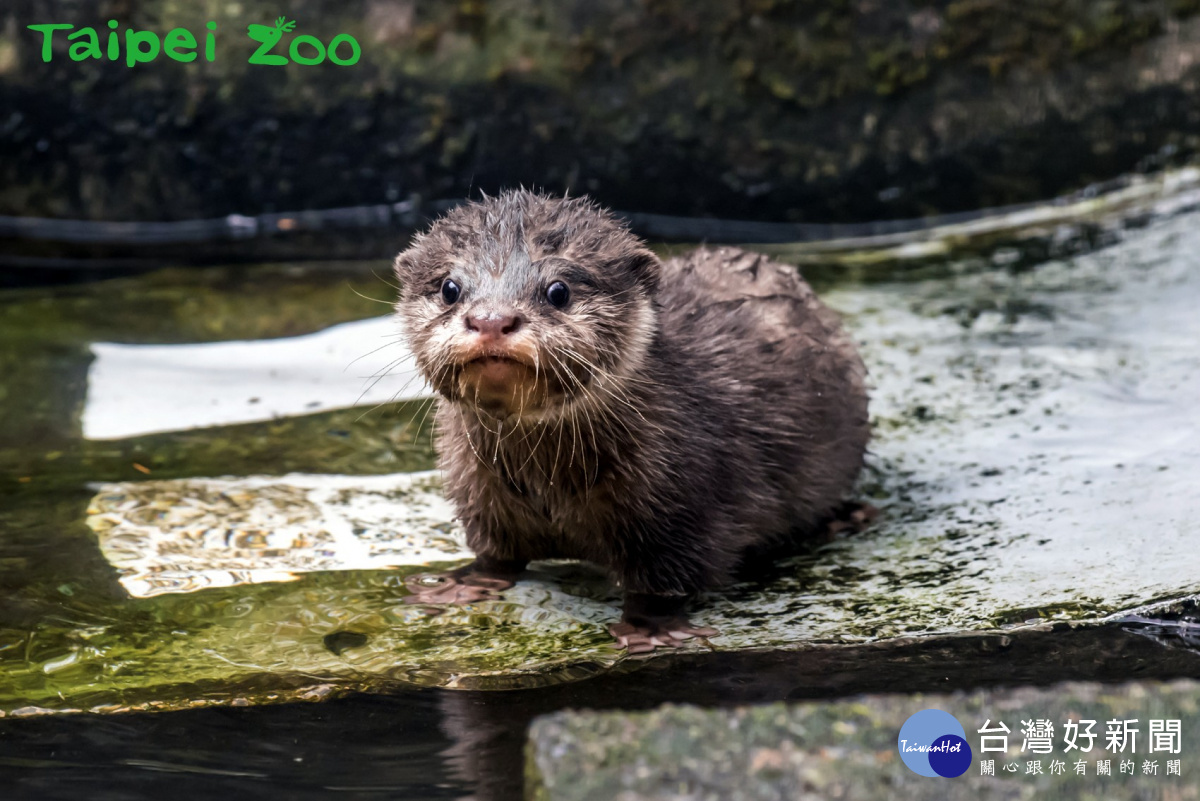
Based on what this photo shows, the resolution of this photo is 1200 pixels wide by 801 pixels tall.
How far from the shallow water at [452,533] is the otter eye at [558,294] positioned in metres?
0.80

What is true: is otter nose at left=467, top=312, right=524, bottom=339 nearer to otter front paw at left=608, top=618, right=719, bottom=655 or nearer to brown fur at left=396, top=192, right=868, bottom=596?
brown fur at left=396, top=192, right=868, bottom=596

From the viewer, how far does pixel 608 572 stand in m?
3.65

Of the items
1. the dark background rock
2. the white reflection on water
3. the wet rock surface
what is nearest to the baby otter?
the wet rock surface

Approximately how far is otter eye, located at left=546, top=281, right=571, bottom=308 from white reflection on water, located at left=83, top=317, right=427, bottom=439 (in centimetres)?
136

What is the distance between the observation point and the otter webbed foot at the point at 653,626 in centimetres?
319

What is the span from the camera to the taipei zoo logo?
86.9 inches

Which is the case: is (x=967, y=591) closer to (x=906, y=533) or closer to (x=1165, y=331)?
(x=906, y=533)

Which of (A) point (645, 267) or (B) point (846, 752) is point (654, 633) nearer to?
(A) point (645, 267)

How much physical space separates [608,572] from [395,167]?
3.56m

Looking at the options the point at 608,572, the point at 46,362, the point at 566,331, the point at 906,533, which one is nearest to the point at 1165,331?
the point at 906,533

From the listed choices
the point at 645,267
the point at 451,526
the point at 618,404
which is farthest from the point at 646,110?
the point at 618,404

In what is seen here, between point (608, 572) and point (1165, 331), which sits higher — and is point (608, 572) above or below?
below

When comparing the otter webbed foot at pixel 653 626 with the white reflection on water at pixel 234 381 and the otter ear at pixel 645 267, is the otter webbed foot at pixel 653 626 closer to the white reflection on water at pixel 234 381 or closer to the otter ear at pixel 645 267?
the otter ear at pixel 645 267

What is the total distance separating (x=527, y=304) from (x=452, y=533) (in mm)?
1080
